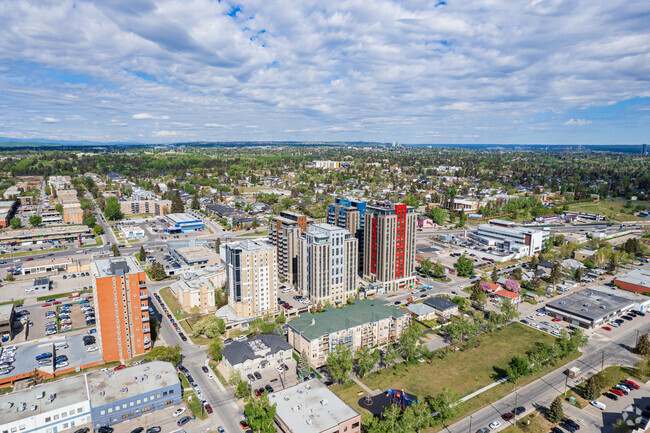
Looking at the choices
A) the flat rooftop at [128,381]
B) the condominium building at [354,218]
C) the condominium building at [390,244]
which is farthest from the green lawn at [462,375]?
the condominium building at [354,218]

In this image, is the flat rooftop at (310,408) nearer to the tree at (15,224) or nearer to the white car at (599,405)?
the white car at (599,405)

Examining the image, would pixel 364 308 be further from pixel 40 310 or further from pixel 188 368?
pixel 40 310

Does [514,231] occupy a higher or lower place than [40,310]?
higher

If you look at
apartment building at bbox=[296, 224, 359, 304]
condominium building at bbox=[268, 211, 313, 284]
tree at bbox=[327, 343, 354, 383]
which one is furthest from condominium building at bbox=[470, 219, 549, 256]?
tree at bbox=[327, 343, 354, 383]

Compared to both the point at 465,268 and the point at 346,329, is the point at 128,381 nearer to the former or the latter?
the point at 346,329

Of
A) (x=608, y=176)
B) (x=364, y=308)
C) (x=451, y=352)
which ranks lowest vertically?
(x=451, y=352)

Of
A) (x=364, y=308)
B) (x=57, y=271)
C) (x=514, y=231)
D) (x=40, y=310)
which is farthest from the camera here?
(x=514, y=231)

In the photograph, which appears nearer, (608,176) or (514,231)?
(514,231)

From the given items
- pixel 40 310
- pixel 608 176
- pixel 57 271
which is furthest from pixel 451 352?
pixel 608 176
